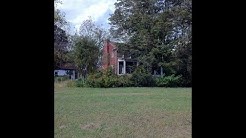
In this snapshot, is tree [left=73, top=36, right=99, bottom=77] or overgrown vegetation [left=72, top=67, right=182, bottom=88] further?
overgrown vegetation [left=72, top=67, right=182, bottom=88]

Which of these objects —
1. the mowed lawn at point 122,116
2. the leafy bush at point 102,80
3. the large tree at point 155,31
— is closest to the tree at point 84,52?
the leafy bush at point 102,80

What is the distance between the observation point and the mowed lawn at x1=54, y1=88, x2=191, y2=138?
774 centimetres

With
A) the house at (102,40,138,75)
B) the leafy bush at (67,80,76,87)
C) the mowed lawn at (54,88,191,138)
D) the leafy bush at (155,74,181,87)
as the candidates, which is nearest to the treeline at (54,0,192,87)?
the leafy bush at (155,74,181,87)

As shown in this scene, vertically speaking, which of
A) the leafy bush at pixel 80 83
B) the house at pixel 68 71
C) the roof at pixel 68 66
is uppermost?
the roof at pixel 68 66

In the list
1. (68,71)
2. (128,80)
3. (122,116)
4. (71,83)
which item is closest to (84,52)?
(71,83)

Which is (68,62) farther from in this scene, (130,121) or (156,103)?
(130,121)

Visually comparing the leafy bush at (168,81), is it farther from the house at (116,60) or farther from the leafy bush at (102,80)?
the leafy bush at (102,80)

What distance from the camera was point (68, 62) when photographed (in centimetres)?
1504

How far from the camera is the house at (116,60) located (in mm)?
17281

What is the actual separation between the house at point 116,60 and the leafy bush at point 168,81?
160 centimetres

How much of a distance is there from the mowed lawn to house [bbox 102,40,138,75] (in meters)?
4.82

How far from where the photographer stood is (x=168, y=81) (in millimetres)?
16719

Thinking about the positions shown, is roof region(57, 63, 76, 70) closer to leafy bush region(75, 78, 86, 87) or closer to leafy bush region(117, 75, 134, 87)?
leafy bush region(75, 78, 86, 87)
